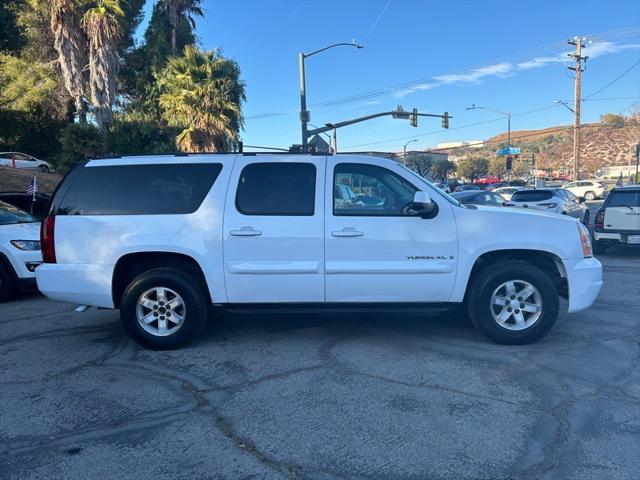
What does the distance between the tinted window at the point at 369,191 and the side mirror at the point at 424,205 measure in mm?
164

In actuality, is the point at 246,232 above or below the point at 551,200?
below

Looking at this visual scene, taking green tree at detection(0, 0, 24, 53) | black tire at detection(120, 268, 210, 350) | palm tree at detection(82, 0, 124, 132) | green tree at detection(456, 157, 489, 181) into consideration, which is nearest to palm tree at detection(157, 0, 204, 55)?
palm tree at detection(82, 0, 124, 132)

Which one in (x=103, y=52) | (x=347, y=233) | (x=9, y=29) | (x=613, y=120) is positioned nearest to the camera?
(x=347, y=233)

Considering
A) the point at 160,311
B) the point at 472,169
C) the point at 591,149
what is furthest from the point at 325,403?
the point at 591,149

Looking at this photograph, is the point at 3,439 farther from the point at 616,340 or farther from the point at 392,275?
the point at 616,340

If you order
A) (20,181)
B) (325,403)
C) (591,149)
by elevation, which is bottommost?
(325,403)

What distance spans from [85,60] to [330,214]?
27.9 metres

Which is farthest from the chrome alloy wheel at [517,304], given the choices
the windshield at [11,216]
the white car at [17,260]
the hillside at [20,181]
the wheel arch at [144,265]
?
the hillside at [20,181]

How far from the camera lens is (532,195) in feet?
56.1

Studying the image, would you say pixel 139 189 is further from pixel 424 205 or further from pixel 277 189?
pixel 424 205

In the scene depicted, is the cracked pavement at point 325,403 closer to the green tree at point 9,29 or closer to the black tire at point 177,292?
the black tire at point 177,292

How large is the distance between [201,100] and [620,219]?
2083 cm

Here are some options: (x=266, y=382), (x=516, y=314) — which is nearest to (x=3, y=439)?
(x=266, y=382)

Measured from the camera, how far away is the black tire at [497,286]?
4.91m
